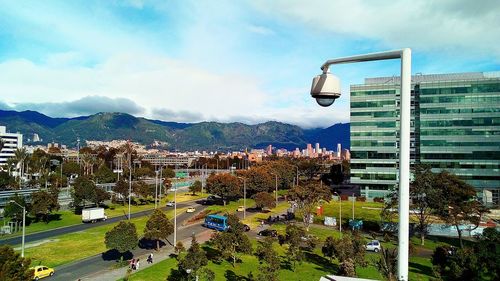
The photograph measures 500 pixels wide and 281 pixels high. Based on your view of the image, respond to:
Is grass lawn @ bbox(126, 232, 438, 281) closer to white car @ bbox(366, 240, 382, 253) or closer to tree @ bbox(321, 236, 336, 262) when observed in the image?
tree @ bbox(321, 236, 336, 262)

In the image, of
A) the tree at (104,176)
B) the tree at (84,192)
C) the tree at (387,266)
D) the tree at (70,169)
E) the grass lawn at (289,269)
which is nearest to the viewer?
the tree at (387,266)

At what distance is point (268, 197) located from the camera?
76.3 m

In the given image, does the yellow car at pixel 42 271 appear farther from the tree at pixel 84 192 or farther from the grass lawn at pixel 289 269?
the tree at pixel 84 192

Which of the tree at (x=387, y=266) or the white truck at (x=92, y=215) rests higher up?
the tree at (x=387, y=266)

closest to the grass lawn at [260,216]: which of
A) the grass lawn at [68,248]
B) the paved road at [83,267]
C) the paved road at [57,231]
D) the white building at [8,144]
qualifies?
the grass lawn at [68,248]

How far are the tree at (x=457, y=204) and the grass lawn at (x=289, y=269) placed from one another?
9.72 m

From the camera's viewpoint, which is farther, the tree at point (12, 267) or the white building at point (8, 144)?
the white building at point (8, 144)

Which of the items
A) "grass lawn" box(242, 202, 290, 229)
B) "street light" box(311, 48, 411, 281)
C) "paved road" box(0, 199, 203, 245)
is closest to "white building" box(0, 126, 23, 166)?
"paved road" box(0, 199, 203, 245)

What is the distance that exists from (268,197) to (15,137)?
17266 centimetres

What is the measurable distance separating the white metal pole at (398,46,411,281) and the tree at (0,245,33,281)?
2393cm

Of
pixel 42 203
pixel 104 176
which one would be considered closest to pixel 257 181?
pixel 104 176

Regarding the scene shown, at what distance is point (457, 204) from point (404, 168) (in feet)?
176

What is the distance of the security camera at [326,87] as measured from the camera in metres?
5.40

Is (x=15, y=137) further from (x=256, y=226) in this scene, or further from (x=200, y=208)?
(x=256, y=226)
